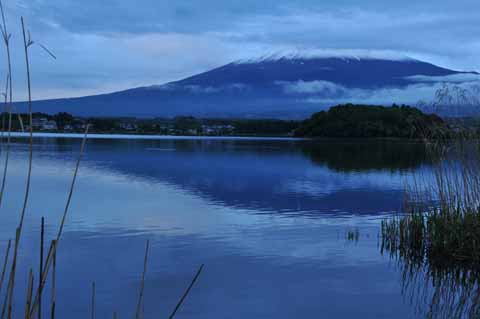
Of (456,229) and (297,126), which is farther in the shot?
(297,126)

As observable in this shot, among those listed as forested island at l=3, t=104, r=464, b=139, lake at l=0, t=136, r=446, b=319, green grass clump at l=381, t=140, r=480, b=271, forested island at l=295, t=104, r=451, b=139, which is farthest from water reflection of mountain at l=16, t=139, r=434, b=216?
forested island at l=295, t=104, r=451, b=139

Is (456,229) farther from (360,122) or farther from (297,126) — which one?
(297,126)

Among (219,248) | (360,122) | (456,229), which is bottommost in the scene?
(219,248)

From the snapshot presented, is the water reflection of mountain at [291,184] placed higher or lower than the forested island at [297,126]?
lower

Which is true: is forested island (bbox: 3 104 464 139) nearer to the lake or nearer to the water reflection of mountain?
the water reflection of mountain

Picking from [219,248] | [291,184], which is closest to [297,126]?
[291,184]

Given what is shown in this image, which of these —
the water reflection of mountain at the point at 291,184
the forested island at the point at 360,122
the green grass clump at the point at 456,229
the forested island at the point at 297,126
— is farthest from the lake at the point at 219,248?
the forested island at the point at 360,122

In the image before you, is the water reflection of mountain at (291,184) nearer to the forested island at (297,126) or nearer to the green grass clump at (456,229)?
the green grass clump at (456,229)

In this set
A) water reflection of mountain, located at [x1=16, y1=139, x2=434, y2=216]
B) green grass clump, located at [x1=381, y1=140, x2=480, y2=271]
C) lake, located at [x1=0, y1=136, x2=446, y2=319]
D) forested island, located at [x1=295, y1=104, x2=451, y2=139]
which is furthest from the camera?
forested island, located at [x1=295, y1=104, x2=451, y2=139]

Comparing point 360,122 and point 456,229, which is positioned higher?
point 360,122

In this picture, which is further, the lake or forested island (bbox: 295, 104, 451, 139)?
forested island (bbox: 295, 104, 451, 139)

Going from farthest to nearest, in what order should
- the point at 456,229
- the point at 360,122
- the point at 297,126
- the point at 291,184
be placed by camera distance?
the point at 297,126 → the point at 360,122 → the point at 291,184 → the point at 456,229

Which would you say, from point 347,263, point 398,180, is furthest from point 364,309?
point 398,180

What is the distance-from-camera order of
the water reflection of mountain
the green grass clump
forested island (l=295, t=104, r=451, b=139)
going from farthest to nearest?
forested island (l=295, t=104, r=451, b=139), the water reflection of mountain, the green grass clump
